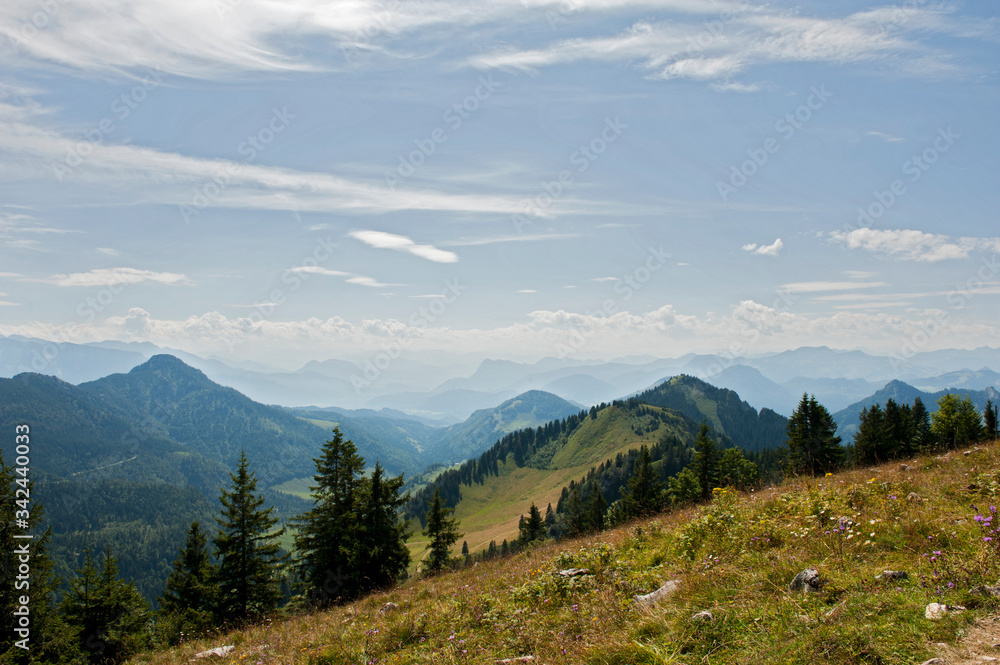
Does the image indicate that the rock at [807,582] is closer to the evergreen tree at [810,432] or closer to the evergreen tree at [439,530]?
the evergreen tree at [439,530]

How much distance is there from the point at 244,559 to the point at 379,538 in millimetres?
8638

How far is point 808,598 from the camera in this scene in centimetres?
607

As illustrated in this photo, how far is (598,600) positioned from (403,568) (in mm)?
25775

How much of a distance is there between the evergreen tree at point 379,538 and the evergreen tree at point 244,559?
5.32 metres

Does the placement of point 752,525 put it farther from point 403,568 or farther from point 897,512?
point 403,568

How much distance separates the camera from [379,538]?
2942cm

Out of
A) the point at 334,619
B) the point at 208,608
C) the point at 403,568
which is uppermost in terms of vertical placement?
the point at 334,619

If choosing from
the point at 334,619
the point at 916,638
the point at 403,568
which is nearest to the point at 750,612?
the point at 916,638

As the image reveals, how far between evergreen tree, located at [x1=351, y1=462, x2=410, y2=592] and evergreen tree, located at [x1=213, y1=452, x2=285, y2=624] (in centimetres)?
532

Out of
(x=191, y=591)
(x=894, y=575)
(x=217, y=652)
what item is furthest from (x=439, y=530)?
(x=894, y=575)

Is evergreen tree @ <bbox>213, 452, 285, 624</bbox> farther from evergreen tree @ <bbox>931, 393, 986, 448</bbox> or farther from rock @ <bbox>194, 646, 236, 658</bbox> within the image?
evergreen tree @ <bbox>931, 393, 986, 448</bbox>

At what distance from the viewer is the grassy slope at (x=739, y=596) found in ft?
17.2

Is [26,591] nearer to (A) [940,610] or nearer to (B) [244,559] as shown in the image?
(B) [244,559]

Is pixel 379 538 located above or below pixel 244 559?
above
